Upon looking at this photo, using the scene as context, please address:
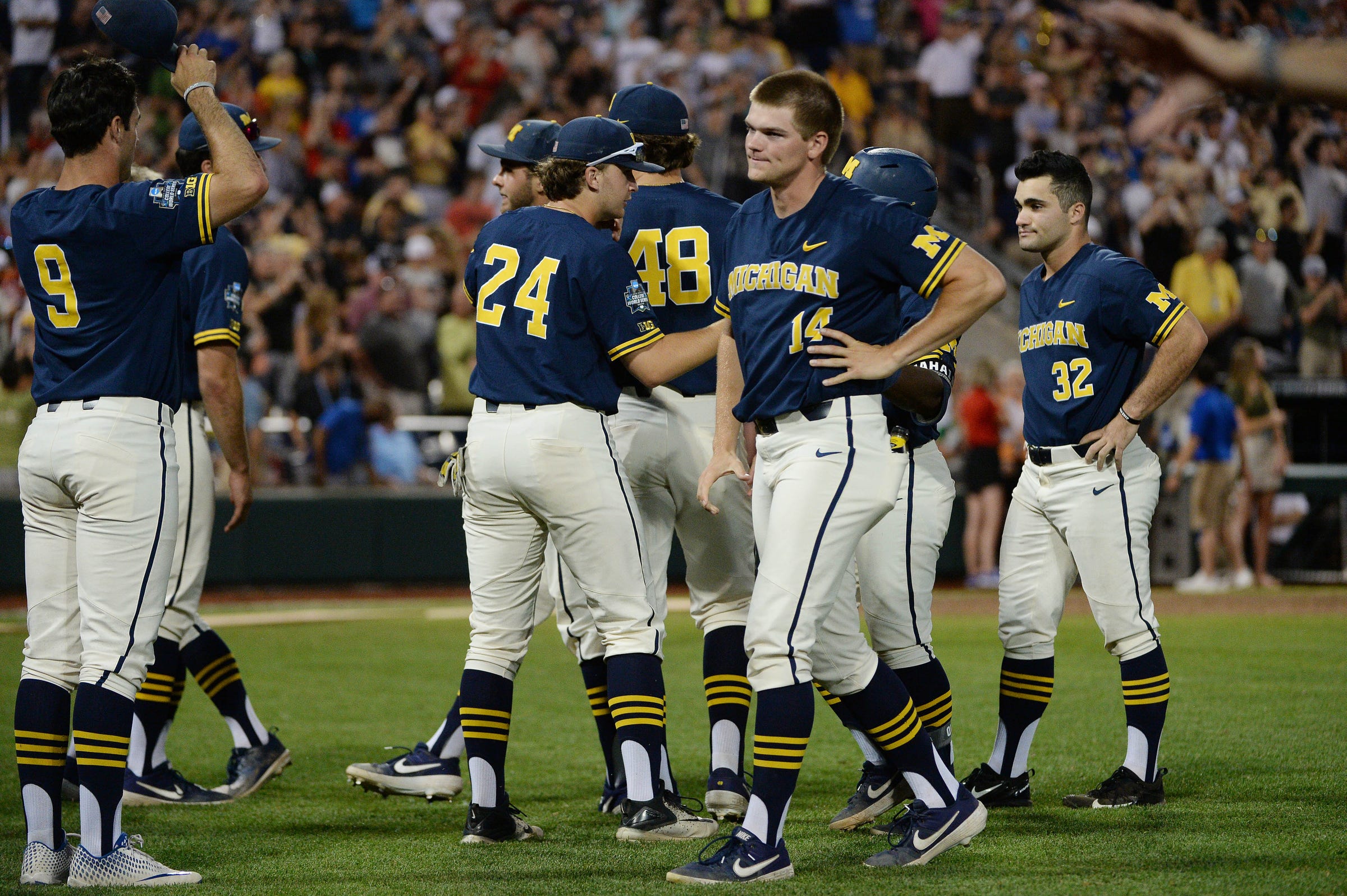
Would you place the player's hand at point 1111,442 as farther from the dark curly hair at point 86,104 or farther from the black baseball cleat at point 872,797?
the dark curly hair at point 86,104

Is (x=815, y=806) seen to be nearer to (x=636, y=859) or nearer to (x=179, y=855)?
(x=636, y=859)

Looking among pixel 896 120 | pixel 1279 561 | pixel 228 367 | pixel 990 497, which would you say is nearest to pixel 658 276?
pixel 228 367

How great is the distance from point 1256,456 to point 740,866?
1167 centimetres

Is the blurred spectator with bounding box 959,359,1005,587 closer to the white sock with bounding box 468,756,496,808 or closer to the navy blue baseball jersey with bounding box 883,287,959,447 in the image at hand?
the navy blue baseball jersey with bounding box 883,287,959,447

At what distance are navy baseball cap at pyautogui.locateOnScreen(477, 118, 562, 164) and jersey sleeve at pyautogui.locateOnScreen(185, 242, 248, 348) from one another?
1045 millimetres

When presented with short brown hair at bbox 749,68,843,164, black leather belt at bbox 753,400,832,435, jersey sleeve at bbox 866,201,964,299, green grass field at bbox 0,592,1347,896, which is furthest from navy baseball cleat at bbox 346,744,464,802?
short brown hair at bbox 749,68,843,164

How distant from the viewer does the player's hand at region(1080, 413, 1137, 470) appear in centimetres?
520

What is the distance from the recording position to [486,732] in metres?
4.80

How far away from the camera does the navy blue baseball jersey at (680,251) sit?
526cm

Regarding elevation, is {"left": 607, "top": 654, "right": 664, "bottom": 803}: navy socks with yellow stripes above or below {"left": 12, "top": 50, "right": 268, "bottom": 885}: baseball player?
below

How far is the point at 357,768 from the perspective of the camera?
5.47m

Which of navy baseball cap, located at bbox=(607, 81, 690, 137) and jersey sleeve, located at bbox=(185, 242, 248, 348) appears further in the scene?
jersey sleeve, located at bbox=(185, 242, 248, 348)

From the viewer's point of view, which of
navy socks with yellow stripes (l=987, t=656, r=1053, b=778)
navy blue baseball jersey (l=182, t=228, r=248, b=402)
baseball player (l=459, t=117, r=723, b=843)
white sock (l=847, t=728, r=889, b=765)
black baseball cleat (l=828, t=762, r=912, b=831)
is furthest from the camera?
navy blue baseball jersey (l=182, t=228, r=248, b=402)

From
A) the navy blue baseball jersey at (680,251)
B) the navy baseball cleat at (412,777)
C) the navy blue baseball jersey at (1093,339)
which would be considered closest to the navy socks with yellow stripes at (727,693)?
the navy blue baseball jersey at (680,251)
